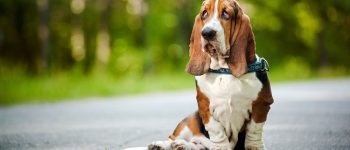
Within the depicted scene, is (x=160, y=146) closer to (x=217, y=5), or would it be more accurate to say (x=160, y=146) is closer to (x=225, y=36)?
(x=225, y=36)

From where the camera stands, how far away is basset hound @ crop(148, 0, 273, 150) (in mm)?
4141

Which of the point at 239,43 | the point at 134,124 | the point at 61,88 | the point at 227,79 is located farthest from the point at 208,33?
the point at 61,88

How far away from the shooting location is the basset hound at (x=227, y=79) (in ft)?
13.6

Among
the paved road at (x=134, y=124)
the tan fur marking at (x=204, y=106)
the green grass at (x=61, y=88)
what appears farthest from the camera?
the green grass at (x=61, y=88)

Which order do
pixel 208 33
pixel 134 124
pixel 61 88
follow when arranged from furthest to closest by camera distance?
pixel 61 88 → pixel 134 124 → pixel 208 33

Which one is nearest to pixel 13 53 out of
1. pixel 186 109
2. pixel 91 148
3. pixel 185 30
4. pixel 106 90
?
pixel 185 30

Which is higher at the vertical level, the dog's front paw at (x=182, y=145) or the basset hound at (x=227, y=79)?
the basset hound at (x=227, y=79)

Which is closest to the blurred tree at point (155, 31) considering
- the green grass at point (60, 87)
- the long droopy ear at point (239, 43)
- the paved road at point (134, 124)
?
the green grass at point (60, 87)

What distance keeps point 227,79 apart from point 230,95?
12cm

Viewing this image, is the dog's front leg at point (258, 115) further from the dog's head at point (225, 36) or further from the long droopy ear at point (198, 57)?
the long droopy ear at point (198, 57)

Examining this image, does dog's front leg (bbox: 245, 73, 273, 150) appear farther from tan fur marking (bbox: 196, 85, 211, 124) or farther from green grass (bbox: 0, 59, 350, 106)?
green grass (bbox: 0, 59, 350, 106)

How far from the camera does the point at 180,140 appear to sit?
14.6 feet

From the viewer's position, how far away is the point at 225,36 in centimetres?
415

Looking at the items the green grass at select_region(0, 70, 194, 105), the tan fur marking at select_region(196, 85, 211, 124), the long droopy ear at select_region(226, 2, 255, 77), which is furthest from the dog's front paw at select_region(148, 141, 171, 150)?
the green grass at select_region(0, 70, 194, 105)
